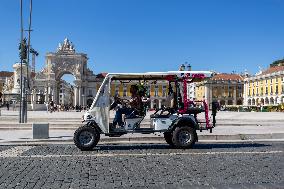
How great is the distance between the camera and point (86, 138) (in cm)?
1161

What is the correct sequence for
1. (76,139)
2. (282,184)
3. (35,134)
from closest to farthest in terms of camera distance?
1. (282,184)
2. (76,139)
3. (35,134)

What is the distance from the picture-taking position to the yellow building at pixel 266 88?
109 meters

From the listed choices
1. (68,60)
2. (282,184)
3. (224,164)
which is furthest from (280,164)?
(68,60)

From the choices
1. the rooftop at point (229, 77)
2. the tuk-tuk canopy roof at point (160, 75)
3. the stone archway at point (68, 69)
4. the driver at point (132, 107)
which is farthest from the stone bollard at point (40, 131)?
the rooftop at point (229, 77)

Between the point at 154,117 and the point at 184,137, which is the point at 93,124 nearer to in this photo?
the point at 154,117

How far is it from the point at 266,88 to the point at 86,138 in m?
111

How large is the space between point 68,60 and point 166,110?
112159mm

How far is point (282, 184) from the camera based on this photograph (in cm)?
614

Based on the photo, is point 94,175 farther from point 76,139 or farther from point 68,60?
point 68,60

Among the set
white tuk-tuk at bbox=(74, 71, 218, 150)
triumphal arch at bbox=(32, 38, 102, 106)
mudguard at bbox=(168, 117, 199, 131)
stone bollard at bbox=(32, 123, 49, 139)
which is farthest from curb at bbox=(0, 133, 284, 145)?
triumphal arch at bbox=(32, 38, 102, 106)

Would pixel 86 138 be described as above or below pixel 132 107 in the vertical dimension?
below

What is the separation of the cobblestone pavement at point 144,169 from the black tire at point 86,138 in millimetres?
423

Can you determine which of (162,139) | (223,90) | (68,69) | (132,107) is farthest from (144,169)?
(223,90)

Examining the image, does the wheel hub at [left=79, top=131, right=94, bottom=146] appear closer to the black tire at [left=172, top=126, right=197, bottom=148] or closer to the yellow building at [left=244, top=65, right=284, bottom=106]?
the black tire at [left=172, top=126, right=197, bottom=148]
